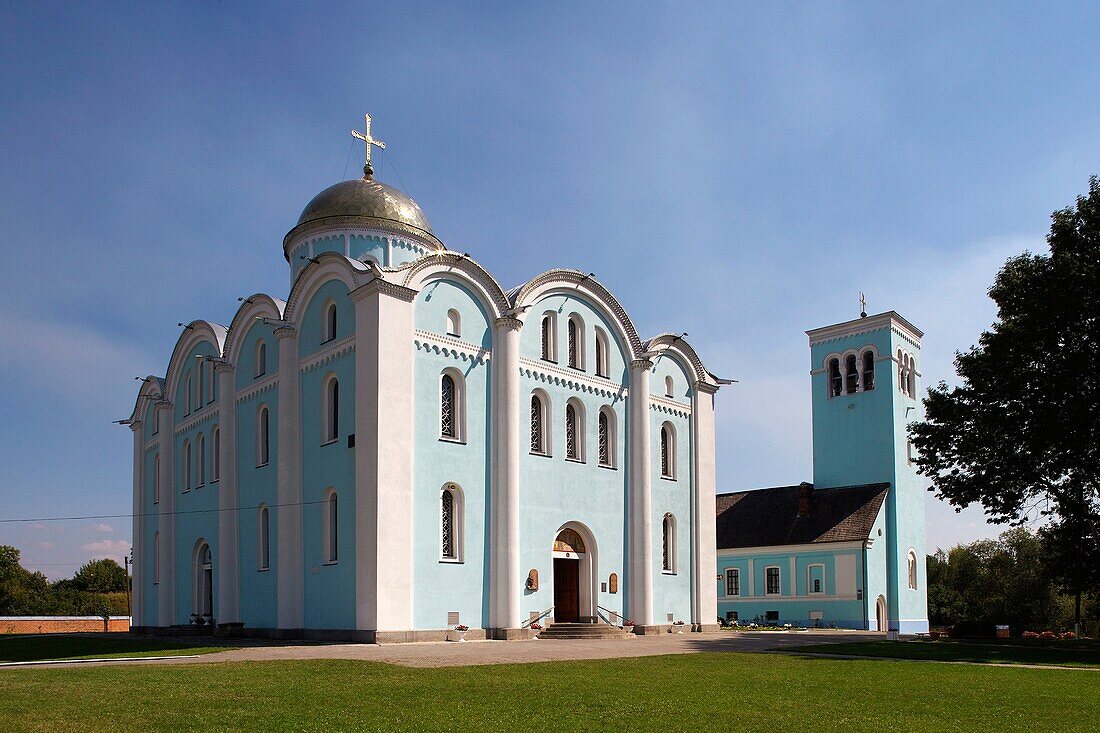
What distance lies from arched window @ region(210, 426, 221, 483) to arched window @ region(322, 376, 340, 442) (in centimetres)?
816

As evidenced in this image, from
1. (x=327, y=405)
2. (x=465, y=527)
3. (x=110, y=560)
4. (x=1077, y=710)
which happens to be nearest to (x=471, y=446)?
(x=465, y=527)

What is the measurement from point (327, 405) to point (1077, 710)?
22.7 m

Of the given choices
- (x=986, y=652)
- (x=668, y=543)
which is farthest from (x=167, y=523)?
(x=986, y=652)

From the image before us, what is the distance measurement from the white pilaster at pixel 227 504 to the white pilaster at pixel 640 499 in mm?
13717

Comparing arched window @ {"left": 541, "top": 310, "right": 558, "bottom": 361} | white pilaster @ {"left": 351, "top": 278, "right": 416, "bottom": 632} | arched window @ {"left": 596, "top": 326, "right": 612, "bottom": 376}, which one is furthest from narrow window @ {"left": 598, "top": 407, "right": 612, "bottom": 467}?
white pilaster @ {"left": 351, "top": 278, "right": 416, "bottom": 632}

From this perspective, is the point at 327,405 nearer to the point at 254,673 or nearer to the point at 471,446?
the point at 471,446

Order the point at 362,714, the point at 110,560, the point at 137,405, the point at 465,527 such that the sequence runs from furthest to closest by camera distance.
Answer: the point at 110,560, the point at 137,405, the point at 465,527, the point at 362,714

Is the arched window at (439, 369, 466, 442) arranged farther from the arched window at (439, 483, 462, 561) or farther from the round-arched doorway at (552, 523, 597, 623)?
the round-arched doorway at (552, 523, 597, 623)

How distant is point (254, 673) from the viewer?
1742cm

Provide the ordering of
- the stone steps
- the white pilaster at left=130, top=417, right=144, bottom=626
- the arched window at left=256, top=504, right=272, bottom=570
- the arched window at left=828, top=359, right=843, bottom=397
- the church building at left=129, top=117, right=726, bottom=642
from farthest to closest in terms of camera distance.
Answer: the arched window at left=828, top=359, right=843, bottom=397 < the white pilaster at left=130, top=417, right=144, bottom=626 < the arched window at left=256, top=504, right=272, bottom=570 < the stone steps < the church building at left=129, top=117, right=726, bottom=642

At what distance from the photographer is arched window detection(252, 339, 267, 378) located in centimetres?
3497

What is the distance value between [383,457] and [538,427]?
6.98 m

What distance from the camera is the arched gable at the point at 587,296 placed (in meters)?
33.7

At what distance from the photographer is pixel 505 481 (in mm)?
31359
